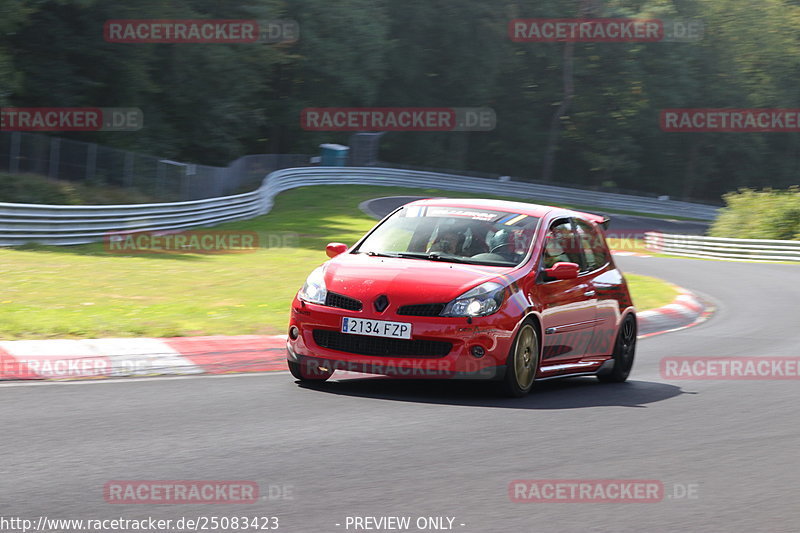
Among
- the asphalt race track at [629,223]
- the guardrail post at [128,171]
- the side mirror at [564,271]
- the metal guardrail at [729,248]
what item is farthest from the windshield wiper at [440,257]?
the asphalt race track at [629,223]

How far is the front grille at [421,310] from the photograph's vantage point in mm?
8195

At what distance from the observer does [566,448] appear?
6781 millimetres

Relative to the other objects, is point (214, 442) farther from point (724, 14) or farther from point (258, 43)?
point (724, 14)

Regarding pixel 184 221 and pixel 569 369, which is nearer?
pixel 569 369

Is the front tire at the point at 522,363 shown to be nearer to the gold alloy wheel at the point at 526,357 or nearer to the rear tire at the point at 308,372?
the gold alloy wheel at the point at 526,357

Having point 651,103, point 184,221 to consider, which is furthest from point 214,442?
point 651,103

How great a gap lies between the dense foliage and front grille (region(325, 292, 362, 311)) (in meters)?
42.1

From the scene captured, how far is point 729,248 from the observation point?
126 feet

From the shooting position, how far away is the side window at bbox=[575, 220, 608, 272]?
9.99m

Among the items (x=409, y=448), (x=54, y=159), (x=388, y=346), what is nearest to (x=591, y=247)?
(x=388, y=346)

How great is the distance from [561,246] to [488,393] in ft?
4.99

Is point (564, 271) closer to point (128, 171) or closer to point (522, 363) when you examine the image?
point (522, 363)

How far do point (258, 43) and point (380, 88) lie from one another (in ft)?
76.8

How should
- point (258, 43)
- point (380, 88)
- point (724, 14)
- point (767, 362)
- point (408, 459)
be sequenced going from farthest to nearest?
1. point (724, 14)
2. point (380, 88)
3. point (258, 43)
4. point (767, 362)
5. point (408, 459)
